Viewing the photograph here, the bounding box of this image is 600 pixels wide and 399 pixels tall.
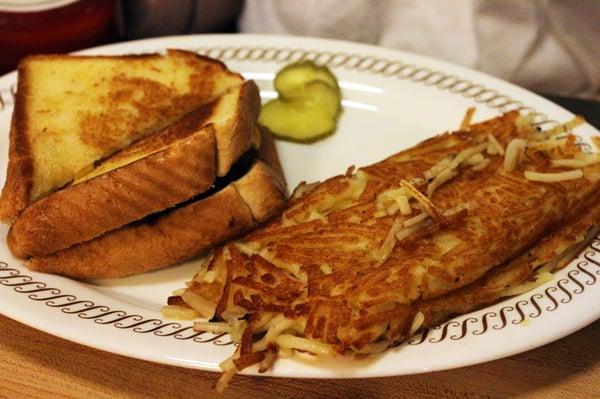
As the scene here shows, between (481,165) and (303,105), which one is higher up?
(481,165)

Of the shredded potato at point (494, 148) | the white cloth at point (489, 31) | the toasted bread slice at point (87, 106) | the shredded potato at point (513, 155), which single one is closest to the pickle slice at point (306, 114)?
the toasted bread slice at point (87, 106)

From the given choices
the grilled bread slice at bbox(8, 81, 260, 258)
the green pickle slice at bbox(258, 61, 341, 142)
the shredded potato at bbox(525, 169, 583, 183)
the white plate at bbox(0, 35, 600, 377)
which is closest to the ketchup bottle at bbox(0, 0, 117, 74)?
the white plate at bbox(0, 35, 600, 377)

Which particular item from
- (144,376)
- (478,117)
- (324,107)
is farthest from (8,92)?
(478,117)

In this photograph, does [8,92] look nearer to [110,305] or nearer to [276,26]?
[110,305]

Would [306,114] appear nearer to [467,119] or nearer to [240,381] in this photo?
[467,119]

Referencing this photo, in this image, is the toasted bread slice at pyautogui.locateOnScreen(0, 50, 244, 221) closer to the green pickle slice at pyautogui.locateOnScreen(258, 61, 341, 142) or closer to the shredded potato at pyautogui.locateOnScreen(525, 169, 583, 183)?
the green pickle slice at pyautogui.locateOnScreen(258, 61, 341, 142)

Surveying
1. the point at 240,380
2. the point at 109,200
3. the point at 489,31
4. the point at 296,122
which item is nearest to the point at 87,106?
the point at 109,200
